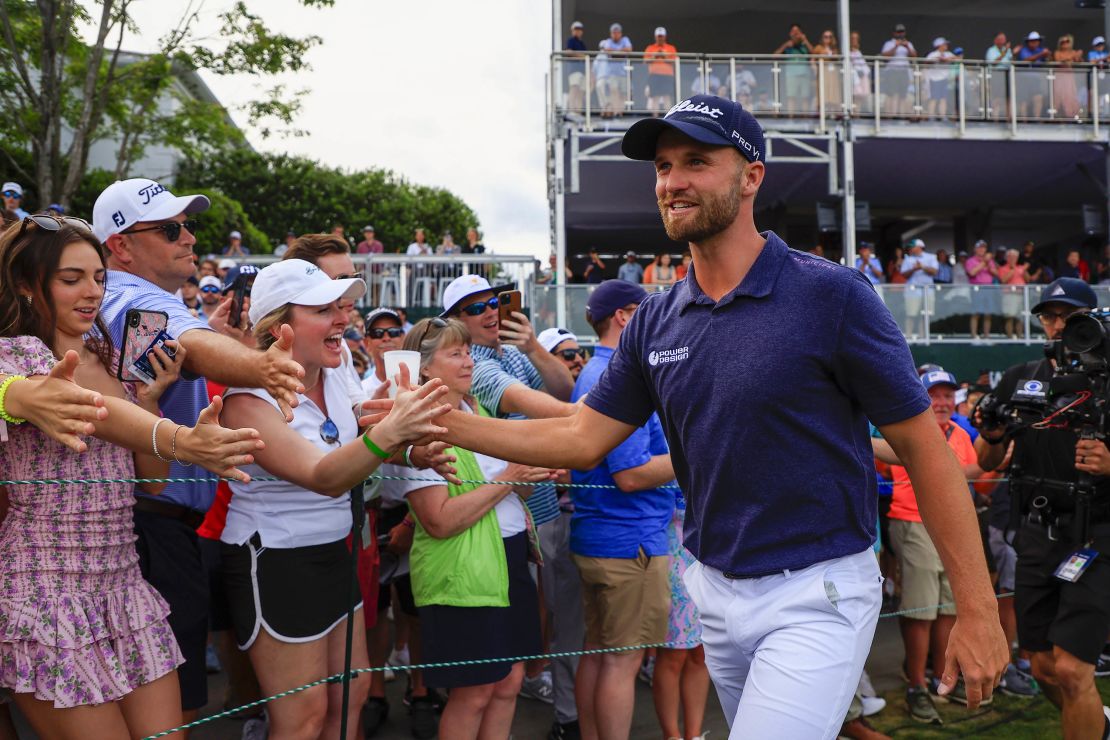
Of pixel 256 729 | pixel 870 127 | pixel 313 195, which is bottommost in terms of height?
pixel 256 729

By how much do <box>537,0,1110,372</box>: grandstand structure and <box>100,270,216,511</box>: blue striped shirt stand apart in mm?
10839

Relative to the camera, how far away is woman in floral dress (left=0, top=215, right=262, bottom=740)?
8.49 ft

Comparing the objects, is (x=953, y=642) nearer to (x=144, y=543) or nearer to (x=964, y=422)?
(x=144, y=543)

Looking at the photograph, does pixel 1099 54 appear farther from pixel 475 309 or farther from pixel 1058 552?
pixel 475 309

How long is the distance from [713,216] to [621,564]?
2.33m

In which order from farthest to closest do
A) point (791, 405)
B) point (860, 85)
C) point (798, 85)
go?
point (860, 85), point (798, 85), point (791, 405)

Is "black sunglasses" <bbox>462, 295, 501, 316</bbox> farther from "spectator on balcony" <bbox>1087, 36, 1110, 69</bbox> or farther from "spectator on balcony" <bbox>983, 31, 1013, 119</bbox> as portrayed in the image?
"spectator on balcony" <bbox>1087, 36, 1110, 69</bbox>

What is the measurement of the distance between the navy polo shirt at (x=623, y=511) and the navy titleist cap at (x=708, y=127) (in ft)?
6.40

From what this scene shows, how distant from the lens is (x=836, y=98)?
17969mm

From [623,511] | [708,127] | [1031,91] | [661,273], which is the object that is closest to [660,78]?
[661,273]

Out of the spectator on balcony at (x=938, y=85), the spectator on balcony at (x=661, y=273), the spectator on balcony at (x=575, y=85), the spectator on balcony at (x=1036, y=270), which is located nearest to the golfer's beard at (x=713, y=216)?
the spectator on balcony at (x=661, y=273)

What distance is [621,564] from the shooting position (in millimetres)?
4477

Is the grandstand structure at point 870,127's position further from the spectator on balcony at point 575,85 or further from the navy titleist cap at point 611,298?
the navy titleist cap at point 611,298

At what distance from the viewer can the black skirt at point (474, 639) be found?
3789 mm
